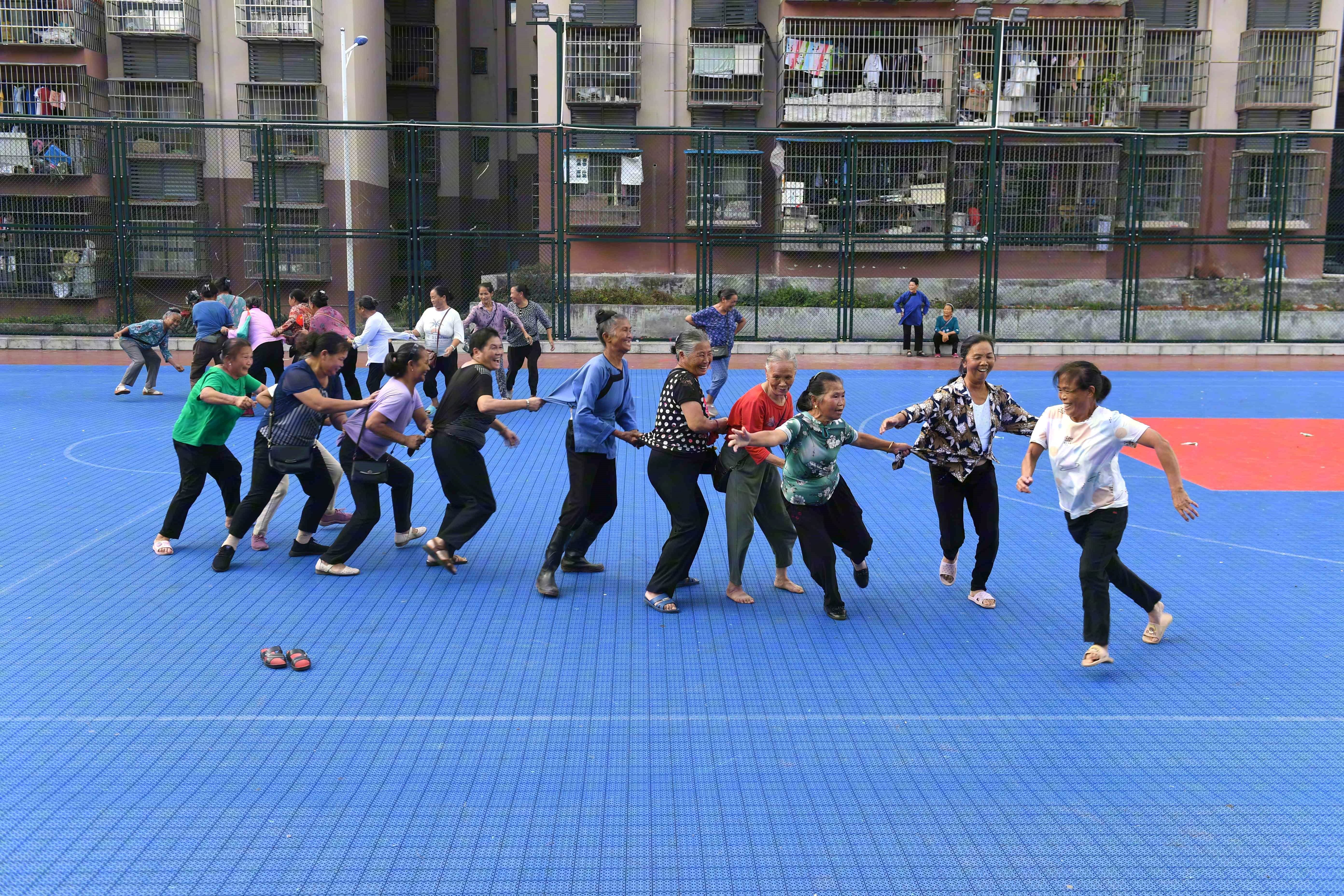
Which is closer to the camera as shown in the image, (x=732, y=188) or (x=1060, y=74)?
(x=732, y=188)

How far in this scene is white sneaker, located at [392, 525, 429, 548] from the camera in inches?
350

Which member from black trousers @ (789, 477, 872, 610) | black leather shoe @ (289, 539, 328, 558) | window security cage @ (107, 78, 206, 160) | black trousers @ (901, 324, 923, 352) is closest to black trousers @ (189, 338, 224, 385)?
black leather shoe @ (289, 539, 328, 558)

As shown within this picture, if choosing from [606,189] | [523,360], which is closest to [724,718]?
[523,360]

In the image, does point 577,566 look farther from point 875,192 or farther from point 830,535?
point 875,192

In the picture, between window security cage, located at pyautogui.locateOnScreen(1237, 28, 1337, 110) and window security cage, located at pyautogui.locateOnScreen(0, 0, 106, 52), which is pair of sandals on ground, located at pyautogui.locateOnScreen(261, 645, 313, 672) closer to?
window security cage, located at pyautogui.locateOnScreen(0, 0, 106, 52)

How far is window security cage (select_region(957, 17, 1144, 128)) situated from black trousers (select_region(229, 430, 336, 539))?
25128 millimetres

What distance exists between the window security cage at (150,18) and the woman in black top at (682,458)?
1085 inches

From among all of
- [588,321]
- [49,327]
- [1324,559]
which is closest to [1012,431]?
[1324,559]

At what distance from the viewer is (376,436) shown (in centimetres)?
799

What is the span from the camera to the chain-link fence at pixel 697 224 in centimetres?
2278

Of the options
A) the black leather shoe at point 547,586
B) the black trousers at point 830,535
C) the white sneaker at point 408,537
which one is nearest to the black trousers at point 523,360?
the white sneaker at point 408,537

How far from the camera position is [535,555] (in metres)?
8.74

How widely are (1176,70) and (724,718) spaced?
3117 cm

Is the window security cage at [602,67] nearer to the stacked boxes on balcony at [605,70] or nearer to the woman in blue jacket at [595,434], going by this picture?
the stacked boxes on balcony at [605,70]
